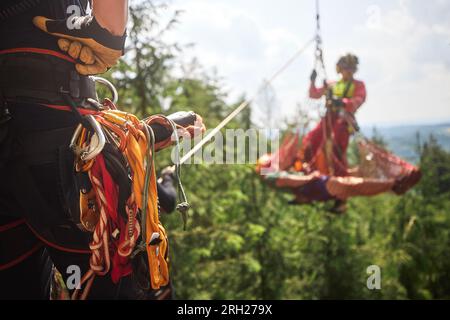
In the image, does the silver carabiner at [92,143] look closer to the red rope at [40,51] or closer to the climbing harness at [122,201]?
the climbing harness at [122,201]

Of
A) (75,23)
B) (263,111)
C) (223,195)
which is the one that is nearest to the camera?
(75,23)

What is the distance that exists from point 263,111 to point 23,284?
29.1ft

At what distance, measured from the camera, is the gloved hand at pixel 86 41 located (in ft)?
5.98

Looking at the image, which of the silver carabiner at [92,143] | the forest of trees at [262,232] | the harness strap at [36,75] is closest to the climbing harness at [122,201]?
the silver carabiner at [92,143]

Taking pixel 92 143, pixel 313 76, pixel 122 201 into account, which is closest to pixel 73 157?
pixel 92 143

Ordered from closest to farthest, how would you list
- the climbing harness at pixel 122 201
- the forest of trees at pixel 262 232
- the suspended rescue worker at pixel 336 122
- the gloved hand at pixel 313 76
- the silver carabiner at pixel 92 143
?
1. the silver carabiner at pixel 92 143
2. the climbing harness at pixel 122 201
3. the gloved hand at pixel 313 76
4. the suspended rescue worker at pixel 336 122
5. the forest of trees at pixel 262 232

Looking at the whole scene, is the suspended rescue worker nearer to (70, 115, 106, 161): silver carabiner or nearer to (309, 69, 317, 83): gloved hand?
(309, 69, 317, 83): gloved hand

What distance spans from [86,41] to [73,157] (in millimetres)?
432

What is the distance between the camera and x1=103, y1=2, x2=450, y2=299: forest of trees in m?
7.15

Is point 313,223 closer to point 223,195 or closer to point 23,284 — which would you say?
point 223,195

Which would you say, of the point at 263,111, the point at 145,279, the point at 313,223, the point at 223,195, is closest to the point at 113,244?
the point at 145,279

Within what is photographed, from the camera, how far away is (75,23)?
6.02 feet

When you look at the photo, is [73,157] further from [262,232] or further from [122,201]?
[262,232]

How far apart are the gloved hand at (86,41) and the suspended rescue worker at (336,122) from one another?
14.2ft
